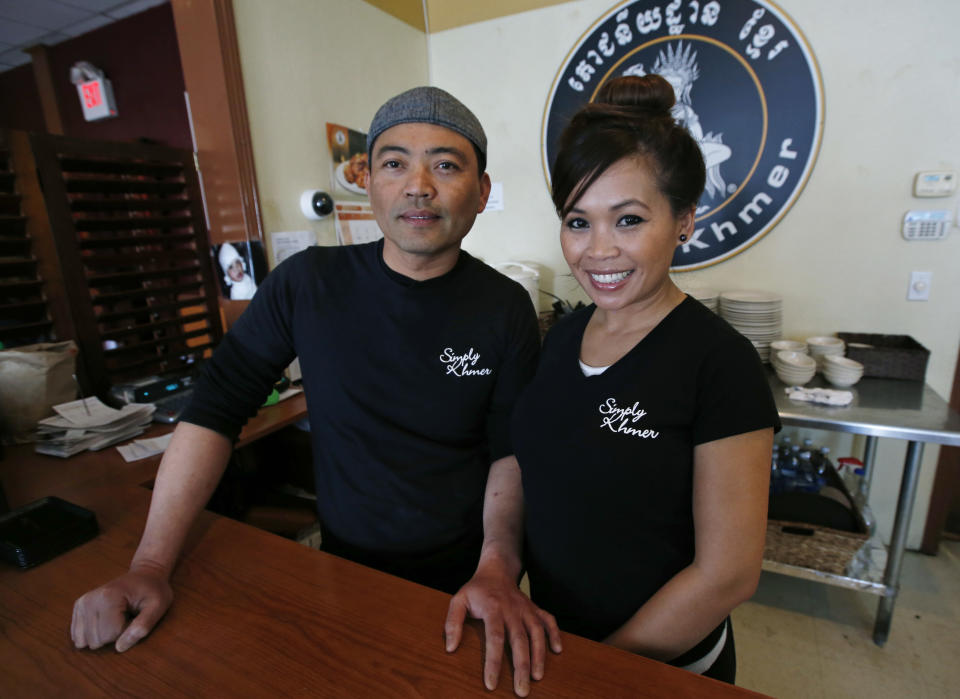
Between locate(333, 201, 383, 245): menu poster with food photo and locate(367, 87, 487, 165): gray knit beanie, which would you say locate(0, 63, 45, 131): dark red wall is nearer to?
locate(333, 201, 383, 245): menu poster with food photo

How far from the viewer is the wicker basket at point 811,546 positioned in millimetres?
1838

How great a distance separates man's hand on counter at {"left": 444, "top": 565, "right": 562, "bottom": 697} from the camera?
0.65 metres

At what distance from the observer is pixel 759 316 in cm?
214

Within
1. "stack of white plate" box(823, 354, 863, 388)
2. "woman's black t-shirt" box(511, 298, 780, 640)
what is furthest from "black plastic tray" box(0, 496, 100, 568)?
"stack of white plate" box(823, 354, 863, 388)

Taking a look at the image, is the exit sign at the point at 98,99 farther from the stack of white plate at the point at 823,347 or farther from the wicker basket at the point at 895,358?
the wicker basket at the point at 895,358

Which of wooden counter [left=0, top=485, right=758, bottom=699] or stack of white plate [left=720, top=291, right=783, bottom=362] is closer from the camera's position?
wooden counter [left=0, top=485, right=758, bottom=699]

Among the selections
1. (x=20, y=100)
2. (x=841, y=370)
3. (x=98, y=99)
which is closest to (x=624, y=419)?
(x=841, y=370)

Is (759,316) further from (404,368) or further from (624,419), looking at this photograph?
(404,368)

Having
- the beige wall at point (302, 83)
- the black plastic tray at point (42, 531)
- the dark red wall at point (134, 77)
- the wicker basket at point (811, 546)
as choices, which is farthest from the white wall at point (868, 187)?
the dark red wall at point (134, 77)

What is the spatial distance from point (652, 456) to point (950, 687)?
1.92 m

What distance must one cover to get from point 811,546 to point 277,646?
2.01 m

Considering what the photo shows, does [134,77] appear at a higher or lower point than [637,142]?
higher

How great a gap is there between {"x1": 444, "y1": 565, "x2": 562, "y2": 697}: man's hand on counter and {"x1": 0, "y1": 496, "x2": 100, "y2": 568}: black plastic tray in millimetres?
781

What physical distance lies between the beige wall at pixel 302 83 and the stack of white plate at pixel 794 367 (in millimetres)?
2056
